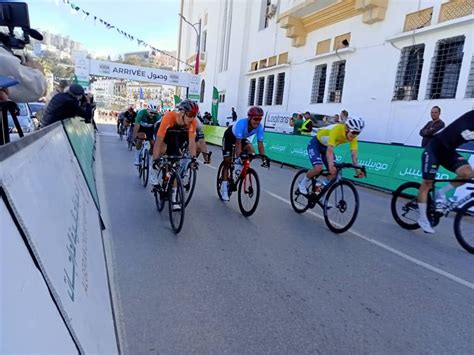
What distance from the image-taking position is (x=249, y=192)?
638 cm

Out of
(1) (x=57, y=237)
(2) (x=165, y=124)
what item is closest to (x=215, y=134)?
(2) (x=165, y=124)

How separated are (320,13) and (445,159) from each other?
15.4 meters


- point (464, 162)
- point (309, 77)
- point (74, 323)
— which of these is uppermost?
point (309, 77)

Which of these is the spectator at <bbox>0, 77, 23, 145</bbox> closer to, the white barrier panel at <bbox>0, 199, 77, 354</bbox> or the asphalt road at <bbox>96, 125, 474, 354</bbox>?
the white barrier panel at <bbox>0, 199, 77, 354</bbox>

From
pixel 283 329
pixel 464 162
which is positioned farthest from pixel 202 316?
pixel 464 162

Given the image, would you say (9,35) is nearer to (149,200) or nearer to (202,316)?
(202,316)

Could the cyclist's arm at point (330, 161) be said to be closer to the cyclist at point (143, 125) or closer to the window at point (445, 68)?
the cyclist at point (143, 125)

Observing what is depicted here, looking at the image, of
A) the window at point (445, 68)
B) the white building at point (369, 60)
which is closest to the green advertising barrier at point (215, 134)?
the white building at point (369, 60)

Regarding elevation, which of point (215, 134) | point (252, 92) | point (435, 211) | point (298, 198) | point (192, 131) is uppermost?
point (252, 92)

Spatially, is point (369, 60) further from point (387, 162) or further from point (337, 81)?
point (387, 162)

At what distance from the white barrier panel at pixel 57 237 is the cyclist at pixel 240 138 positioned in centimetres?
440

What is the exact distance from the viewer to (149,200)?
22.9ft

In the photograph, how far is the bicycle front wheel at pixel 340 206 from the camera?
5.47 metres

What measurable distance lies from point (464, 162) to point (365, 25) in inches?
489
